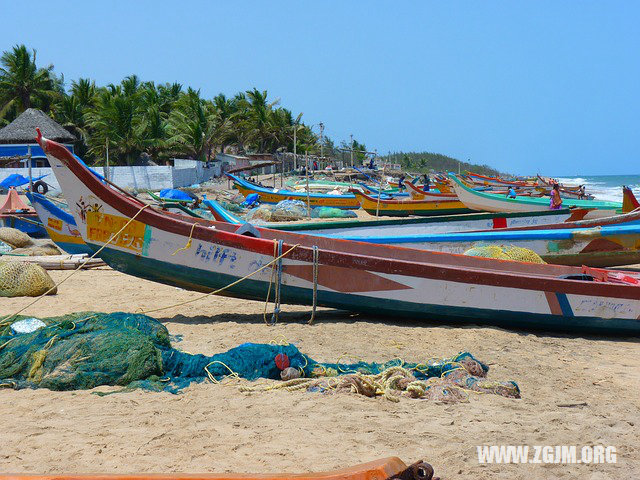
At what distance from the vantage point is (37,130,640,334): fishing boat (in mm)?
6836

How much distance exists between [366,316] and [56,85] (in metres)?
40.2

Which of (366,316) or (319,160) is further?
(319,160)

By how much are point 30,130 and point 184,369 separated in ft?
112

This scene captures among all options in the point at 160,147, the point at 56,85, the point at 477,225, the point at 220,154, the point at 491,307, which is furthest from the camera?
the point at 220,154

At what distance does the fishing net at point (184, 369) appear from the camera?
4.68m

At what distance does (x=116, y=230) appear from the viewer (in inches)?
282

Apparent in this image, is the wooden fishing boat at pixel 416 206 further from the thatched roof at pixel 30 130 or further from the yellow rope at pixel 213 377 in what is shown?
the yellow rope at pixel 213 377

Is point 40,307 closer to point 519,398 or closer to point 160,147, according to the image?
point 519,398

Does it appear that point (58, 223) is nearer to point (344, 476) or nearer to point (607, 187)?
point (344, 476)

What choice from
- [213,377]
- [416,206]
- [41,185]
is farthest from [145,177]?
[213,377]

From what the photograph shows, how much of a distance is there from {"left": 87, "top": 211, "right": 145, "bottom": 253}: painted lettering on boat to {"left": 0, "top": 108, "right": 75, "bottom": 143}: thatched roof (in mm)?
29346

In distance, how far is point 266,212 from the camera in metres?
22.1

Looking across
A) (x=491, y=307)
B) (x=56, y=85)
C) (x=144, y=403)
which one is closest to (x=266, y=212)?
(x=491, y=307)

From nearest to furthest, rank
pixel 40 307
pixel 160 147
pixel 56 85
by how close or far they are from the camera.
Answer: pixel 40 307 → pixel 160 147 → pixel 56 85
